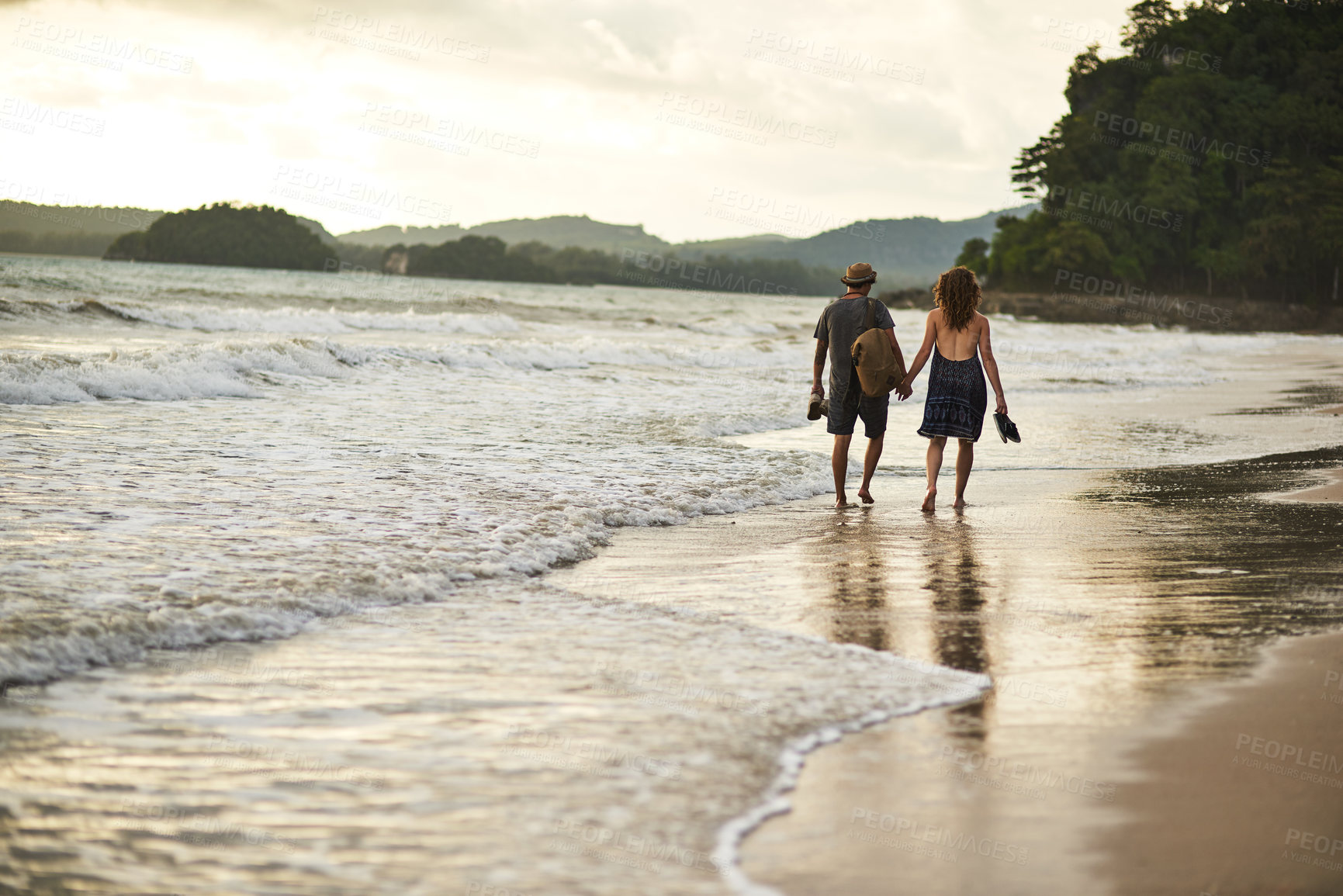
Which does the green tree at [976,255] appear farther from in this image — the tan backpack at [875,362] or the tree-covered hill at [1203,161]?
the tan backpack at [875,362]

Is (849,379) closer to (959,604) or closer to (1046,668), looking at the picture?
(959,604)

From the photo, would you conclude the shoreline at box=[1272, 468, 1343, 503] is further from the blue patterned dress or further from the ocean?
the blue patterned dress

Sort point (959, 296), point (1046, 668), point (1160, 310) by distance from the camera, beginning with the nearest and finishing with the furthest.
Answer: point (1046, 668)
point (959, 296)
point (1160, 310)

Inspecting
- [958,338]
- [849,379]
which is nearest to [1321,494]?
[958,338]

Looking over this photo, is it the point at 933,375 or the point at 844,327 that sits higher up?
the point at 844,327

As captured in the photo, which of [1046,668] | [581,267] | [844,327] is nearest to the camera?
[1046,668]

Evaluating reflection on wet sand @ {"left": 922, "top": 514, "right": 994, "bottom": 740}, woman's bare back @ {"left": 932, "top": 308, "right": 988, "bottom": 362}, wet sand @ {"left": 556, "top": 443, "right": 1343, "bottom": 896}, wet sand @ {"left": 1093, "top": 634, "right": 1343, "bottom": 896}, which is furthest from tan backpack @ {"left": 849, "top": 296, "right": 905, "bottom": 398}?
wet sand @ {"left": 1093, "top": 634, "right": 1343, "bottom": 896}

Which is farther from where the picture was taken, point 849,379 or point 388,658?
point 849,379

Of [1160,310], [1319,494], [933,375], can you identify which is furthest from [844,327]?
[1160,310]

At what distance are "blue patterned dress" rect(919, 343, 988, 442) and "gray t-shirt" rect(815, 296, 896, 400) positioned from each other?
55cm

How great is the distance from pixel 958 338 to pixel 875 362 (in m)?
0.64

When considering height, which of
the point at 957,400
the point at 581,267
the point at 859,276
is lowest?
the point at 957,400

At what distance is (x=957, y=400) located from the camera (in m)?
7.40

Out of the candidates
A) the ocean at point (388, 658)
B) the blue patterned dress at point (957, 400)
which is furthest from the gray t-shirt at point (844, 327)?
the ocean at point (388, 658)
